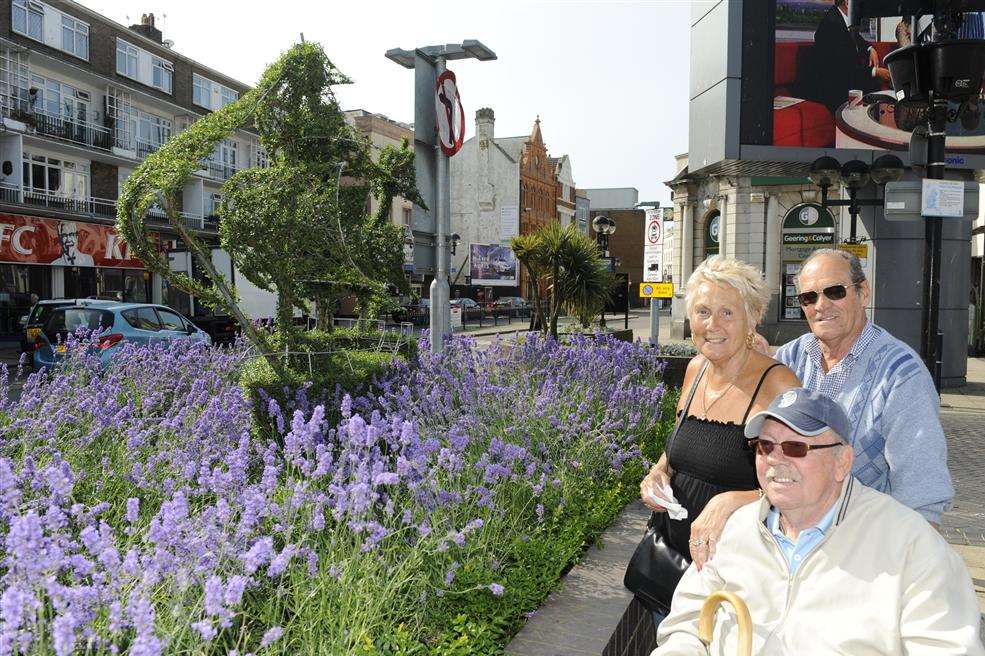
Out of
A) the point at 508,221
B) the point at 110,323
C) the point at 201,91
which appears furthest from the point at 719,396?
the point at 508,221

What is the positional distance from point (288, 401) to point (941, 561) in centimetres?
530

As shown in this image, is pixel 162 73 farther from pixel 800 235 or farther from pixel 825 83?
pixel 825 83

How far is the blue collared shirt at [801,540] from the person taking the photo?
2.12m

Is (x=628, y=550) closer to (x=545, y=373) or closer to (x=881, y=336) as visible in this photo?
(x=881, y=336)

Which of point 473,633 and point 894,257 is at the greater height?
point 894,257

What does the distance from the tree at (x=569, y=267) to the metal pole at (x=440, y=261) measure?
366 inches

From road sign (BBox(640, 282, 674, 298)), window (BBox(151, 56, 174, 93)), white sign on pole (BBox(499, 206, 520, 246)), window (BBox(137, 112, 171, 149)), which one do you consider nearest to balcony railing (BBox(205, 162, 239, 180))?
window (BBox(137, 112, 171, 149))

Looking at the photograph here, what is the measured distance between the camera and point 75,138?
113ft

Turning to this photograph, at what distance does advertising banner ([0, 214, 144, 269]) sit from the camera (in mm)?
30297

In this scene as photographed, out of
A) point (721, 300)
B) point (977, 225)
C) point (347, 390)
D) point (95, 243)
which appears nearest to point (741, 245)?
point (977, 225)

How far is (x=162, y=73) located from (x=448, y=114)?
128 feet

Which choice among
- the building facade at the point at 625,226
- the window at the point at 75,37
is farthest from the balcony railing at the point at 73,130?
the building facade at the point at 625,226

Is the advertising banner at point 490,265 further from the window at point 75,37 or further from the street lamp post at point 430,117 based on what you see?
the street lamp post at point 430,117

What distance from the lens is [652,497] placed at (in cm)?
296
